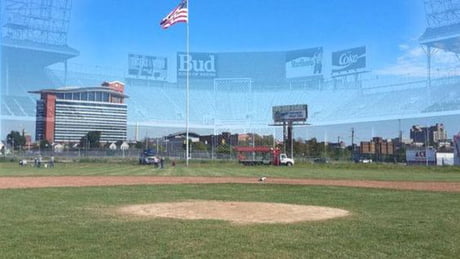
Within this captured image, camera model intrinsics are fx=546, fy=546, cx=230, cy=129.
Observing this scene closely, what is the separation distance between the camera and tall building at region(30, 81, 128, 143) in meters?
130

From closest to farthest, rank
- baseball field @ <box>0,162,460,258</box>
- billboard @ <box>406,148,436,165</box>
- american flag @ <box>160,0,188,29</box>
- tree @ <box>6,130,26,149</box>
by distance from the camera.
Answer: baseball field @ <box>0,162,460,258</box>, american flag @ <box>160,0,188,29</box>, billboard @ <box>406,148,436,165</box>, tree @ <box>6,130,26,149</box>

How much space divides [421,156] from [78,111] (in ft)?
273

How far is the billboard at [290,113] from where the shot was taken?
3740 inches

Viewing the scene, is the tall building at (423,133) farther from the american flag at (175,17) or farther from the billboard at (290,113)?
the american flag at (175,17)

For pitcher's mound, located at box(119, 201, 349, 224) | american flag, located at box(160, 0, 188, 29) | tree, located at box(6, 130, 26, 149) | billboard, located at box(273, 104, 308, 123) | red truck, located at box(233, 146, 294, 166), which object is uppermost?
american flag, located at box(160, 0, 188, 29)

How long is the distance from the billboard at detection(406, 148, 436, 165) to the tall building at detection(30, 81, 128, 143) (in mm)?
71136

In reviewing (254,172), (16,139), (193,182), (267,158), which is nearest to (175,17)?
(254,172)

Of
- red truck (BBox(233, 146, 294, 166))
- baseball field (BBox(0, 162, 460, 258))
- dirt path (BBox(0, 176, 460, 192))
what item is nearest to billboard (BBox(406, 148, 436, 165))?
red truck (BBox(233, 146, 294, 166))

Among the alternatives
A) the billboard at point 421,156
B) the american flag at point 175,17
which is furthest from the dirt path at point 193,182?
the billboard at point 421,156

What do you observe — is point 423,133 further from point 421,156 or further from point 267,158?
point 267,158

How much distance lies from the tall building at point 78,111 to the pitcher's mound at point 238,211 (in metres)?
117

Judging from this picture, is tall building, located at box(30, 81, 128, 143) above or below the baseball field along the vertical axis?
above

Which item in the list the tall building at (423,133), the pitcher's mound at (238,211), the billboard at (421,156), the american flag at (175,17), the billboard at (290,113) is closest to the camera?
the pitcher's mound at (238,211)

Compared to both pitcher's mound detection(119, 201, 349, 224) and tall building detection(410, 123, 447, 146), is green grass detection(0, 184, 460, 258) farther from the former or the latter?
tall building detection(410, 123, 447, 146)
